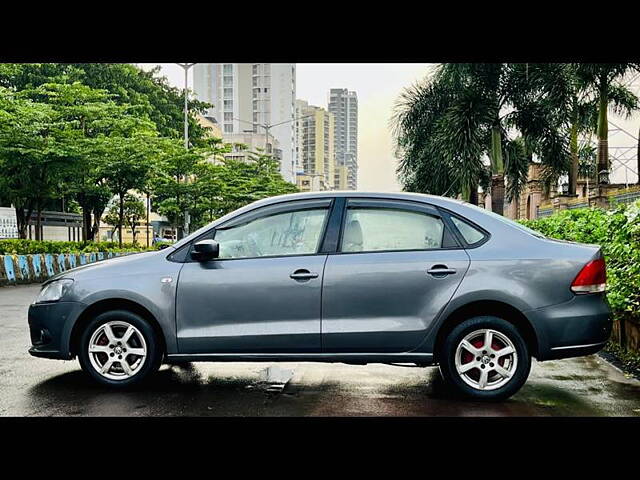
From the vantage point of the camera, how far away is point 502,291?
5.61 m

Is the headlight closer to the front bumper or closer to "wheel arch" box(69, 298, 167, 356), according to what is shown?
the front bumper

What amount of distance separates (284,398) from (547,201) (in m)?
34.0

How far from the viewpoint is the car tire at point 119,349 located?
5.95 metres

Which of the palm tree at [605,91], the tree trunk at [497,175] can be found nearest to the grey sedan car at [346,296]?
the palm tree at [605,91]

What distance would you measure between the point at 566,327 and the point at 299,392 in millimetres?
2313

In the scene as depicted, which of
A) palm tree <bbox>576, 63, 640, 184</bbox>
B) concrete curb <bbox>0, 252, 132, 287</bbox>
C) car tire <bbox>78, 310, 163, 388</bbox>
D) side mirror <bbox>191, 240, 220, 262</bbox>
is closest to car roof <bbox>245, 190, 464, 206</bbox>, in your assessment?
side mirror <bbox>191, 240, 220, 262</bbox>

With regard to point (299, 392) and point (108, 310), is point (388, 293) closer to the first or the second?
point (299, 392)

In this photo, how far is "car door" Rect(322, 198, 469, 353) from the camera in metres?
5.66

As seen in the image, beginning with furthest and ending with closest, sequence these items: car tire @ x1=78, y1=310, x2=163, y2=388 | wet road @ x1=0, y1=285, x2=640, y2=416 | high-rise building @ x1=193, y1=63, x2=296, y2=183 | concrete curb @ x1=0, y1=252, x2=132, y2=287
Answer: high-rise building @ x1=193, y1=63, x2=296, y2=183
concrete curb @ x1=0, y1=252, x2=132, y2=287
car tire @ x1=78, y1=310, x2=163, y2=388
wet road @ x1=0, y1=285, x2=640, y2=416

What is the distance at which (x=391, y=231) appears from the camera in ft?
19.4

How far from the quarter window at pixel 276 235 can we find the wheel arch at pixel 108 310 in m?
0.83

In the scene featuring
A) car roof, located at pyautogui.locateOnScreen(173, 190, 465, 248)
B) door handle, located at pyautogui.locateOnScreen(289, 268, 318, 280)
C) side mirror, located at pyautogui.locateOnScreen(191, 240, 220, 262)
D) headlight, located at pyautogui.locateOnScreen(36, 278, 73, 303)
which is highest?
car roof, located at pyautogui.locateOnScreen(173, 190, 465, 248)

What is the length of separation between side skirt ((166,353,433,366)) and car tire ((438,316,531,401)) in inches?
8.6

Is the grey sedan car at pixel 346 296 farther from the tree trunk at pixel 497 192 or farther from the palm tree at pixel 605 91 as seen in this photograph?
the tree trunk at pixel 497 192
